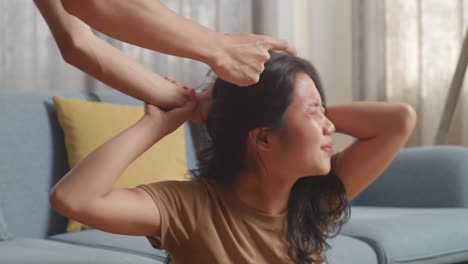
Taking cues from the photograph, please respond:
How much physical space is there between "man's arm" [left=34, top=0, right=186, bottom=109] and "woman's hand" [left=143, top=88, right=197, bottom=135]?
17 mm

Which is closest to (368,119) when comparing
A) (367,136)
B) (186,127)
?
(367,136)

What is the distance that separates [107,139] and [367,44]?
1.76 meters

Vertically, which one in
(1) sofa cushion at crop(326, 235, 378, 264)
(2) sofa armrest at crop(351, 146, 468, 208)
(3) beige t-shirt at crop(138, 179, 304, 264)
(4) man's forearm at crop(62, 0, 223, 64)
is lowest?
(2) sofa armrest at crop(351, 146, 468, 208)

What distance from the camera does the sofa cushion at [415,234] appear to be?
2.18 metres

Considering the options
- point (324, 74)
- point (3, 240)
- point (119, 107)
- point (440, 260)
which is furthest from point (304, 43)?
point (3, 240)

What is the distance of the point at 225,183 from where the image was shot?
1518 millimetres

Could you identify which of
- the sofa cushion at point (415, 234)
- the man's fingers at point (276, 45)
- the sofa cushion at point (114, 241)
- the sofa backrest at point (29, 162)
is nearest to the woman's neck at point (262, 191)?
the man's fingers at point (276, 45)

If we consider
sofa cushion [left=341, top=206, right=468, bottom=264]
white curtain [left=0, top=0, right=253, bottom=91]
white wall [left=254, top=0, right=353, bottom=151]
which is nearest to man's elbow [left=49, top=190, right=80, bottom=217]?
sofa cushion [left=341, top=206, right=468, bottom=264]

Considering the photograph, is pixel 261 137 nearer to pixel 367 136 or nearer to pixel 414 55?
pixel 367 136

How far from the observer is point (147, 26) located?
43.4 inches

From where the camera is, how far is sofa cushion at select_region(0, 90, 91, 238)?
7.68 feet

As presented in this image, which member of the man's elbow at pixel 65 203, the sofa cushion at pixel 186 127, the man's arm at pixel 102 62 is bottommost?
the sofa cushion at pixel 186 127

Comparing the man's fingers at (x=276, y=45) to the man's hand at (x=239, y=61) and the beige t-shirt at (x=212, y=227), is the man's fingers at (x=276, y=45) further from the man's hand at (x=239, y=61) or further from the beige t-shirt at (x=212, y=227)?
the beige t-shirt at (x=212, y=227)

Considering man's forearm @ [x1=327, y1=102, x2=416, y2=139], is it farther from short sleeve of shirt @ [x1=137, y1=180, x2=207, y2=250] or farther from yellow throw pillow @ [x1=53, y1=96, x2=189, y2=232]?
yellow throw pillow @ [x1=53, y1=96, x2=189, y2=232]
